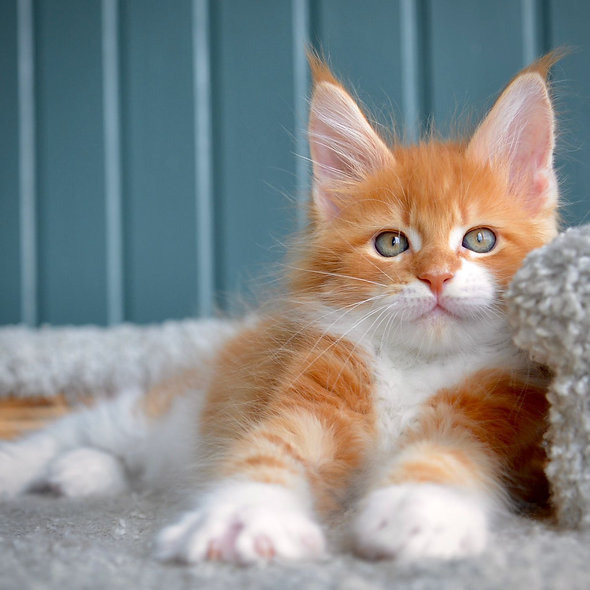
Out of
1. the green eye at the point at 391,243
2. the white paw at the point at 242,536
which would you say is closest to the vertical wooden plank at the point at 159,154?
the green eye at the point at 391,243

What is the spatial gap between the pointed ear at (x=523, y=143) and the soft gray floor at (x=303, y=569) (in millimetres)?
616

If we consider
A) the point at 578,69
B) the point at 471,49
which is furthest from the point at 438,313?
the point at 471,49

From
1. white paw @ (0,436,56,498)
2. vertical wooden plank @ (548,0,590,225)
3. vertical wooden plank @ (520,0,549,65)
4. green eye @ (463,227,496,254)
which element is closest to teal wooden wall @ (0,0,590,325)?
vertical wooden plank @ (520,0,549,65)

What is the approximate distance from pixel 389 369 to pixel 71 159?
202cm

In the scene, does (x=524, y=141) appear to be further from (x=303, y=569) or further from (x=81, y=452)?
(x=81, y=452)

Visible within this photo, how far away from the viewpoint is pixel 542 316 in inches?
34.0

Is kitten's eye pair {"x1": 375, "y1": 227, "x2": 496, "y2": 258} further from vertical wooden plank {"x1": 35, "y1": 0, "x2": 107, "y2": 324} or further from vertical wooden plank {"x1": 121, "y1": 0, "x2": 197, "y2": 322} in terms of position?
vertical wooden plank {"x1": 35, "y1": 0, "x2": 107, "y2": 324}

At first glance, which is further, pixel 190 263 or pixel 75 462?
pixel 190 263

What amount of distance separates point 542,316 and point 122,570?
57 centimetres

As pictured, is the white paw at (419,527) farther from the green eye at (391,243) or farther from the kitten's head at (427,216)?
the green eye at (391,243)

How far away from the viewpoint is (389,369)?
45.9 inches

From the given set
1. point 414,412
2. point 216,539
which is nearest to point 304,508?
point 216,539

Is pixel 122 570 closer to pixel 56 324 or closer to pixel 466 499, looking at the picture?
pixel 466 499

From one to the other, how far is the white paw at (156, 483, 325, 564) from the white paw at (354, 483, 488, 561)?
6 cm
